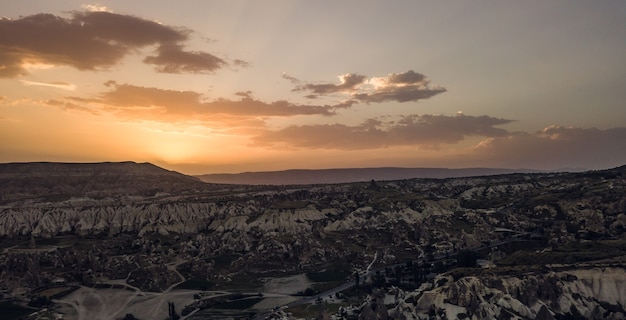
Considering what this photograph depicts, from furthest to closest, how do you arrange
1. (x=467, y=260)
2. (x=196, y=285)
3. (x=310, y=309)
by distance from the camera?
(x=196, y=285) < (x=467, y=260) < (x=310, y=309)

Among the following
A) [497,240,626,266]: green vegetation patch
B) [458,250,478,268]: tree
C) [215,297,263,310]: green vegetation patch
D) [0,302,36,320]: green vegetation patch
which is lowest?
[0,302,36,320]: green vegetation patch

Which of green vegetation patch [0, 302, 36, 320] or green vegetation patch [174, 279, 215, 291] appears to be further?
green vegetation patch [174, 279, 215, 291]

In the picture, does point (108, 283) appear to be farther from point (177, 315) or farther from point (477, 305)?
point (477, 305)

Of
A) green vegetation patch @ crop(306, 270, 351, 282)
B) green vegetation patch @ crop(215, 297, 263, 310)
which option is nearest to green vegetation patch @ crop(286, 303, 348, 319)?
green vegetation patch @ crop(215, 297, 263, 310)

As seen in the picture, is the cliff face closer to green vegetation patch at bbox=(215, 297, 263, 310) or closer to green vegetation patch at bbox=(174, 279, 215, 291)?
green vegetation patch at bbox=(215, 297, 263, 310)

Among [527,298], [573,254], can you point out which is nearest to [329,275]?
[527,298]

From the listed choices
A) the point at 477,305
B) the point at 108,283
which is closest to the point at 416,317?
the point at 477,305

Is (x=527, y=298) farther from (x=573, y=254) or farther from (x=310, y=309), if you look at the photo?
(x=310, y=309)

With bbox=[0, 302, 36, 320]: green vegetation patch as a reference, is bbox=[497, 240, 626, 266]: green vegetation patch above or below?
above
